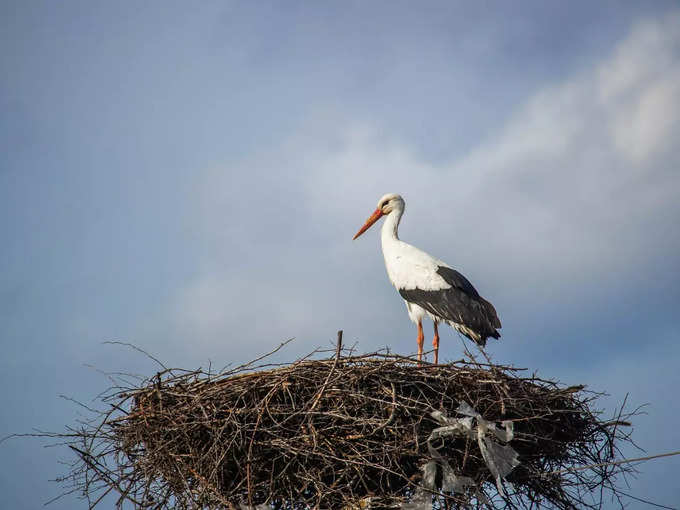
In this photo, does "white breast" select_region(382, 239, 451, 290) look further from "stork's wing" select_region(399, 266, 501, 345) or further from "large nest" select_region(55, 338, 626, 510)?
"large nest" select_region(55, 338, 626, 510)

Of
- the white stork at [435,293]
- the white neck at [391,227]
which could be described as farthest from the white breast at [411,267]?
the white neck at [391,227]

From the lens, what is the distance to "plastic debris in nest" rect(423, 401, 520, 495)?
4605mm

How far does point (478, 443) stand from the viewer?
4637 millimetres

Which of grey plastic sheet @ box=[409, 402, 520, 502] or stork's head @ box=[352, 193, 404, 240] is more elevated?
stork's head @ box=[352, 193, 404, 240]

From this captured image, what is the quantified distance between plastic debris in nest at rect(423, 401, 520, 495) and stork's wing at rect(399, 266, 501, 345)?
206 centimetres

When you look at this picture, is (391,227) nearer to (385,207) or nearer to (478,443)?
(385,207)

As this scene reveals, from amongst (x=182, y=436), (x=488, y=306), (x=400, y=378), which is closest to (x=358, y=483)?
(x=400, y=378)

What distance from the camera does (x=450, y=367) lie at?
4.95 meters

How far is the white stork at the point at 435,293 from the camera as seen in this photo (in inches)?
265

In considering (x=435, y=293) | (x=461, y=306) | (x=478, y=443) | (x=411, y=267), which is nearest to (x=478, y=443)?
(x=478, y=443)

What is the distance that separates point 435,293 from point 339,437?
2.77 meters

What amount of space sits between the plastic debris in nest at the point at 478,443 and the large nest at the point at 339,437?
1 cm

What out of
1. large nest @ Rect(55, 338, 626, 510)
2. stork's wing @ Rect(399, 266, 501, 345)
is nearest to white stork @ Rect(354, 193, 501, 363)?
stork's wing @ Rect(399, 266, 501, 345)

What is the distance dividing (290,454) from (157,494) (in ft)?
3.67
